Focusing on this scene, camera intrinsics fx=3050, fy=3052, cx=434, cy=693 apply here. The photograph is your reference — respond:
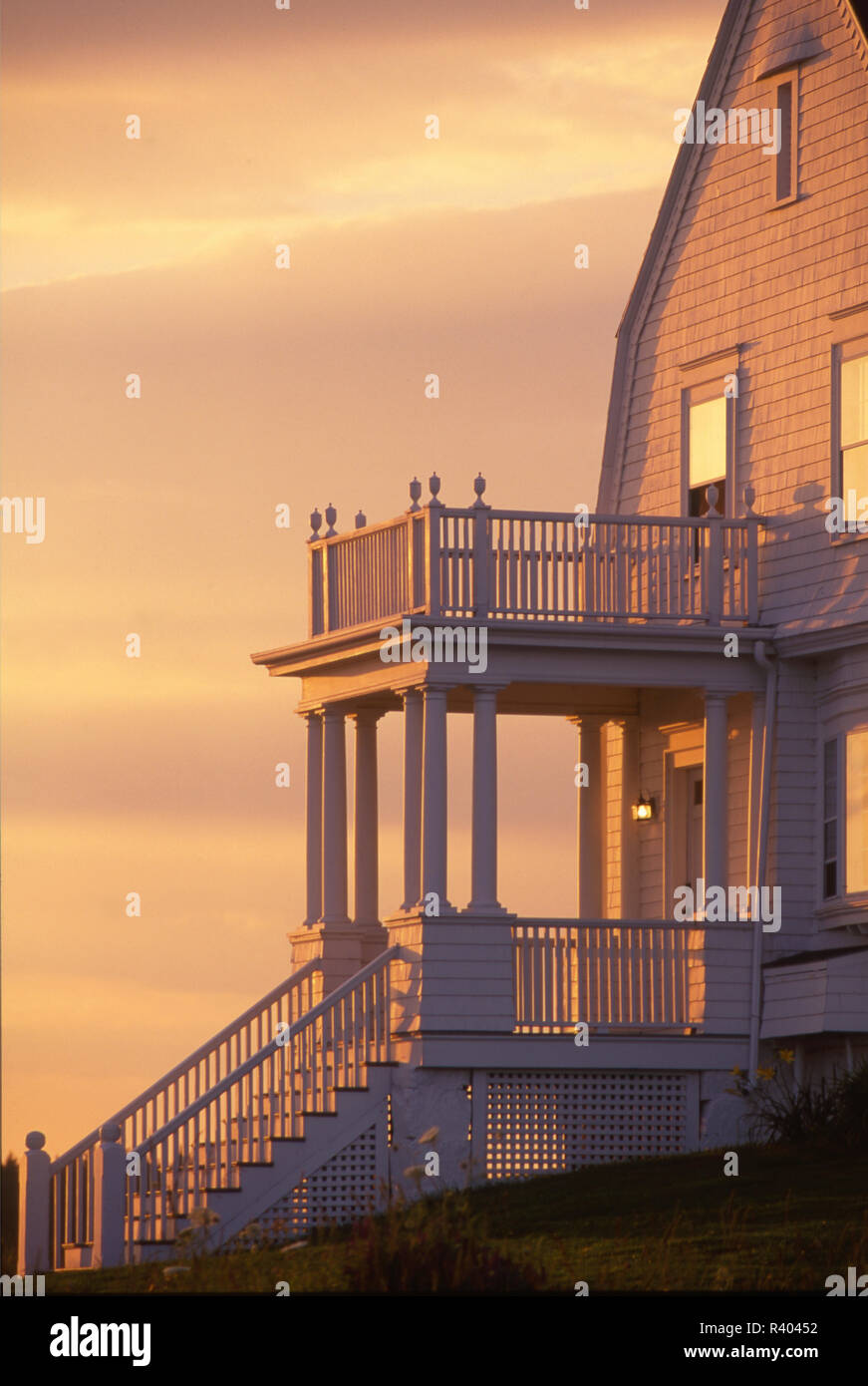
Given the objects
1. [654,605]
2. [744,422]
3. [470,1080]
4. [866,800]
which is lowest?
[470,1080]

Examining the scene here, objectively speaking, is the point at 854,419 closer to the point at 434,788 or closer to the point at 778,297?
the point at 778,297

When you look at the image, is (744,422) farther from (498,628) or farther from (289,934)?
(289,934)

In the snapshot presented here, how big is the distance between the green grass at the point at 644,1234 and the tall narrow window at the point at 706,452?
25.3ft

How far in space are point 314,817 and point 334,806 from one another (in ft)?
1.42

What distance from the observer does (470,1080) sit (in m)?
30.0

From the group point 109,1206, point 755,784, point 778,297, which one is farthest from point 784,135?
point 109,1206

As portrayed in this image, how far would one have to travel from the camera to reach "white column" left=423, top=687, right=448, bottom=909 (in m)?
30.0

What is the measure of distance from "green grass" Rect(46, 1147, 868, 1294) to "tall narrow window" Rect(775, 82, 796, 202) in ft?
33.7

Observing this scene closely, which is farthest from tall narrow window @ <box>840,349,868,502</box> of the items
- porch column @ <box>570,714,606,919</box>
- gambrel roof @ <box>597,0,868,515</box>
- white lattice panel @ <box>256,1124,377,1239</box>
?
white lattice panel @ <box>256,1124,377,1239</box>

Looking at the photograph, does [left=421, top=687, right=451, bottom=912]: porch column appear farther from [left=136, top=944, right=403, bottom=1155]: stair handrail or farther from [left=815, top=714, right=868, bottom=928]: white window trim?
[left=815, top=714, right=868, bottom=928]: white window trim

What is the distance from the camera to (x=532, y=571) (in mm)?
30750
